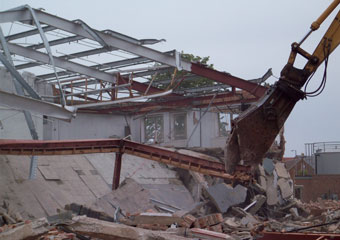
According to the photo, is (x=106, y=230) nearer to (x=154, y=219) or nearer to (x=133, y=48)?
(x=154, y=219)

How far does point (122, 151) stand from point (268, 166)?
878cm

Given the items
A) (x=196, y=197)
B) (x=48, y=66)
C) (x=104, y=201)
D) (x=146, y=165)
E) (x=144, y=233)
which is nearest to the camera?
(x=144, y=233)

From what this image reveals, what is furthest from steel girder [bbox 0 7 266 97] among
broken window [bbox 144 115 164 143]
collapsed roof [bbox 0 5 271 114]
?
broken window [bbox 144 115 164 143]

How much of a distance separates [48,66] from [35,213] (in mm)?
7515

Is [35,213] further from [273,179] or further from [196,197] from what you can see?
[273,179]

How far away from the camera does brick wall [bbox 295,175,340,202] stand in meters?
34.8

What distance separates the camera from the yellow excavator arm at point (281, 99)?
8.50 meters

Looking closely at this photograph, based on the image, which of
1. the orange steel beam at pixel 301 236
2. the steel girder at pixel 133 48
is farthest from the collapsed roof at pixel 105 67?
the orange steel beam at pixel 301 236

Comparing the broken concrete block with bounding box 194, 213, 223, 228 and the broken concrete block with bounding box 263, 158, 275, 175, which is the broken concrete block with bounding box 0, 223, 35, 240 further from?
the broken concrete block with bounding box 263, 158, 275, 175

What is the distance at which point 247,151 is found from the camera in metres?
8.90

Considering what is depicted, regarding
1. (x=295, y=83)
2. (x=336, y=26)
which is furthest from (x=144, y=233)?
(x=336, y=26)

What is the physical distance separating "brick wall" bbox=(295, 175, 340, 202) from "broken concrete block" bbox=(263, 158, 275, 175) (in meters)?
11.8

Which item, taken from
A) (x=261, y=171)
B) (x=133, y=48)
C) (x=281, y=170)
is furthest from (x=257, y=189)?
(x=133, y=48)

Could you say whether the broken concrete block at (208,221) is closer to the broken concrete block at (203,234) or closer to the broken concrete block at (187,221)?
the broken concrete block at (187,221)
